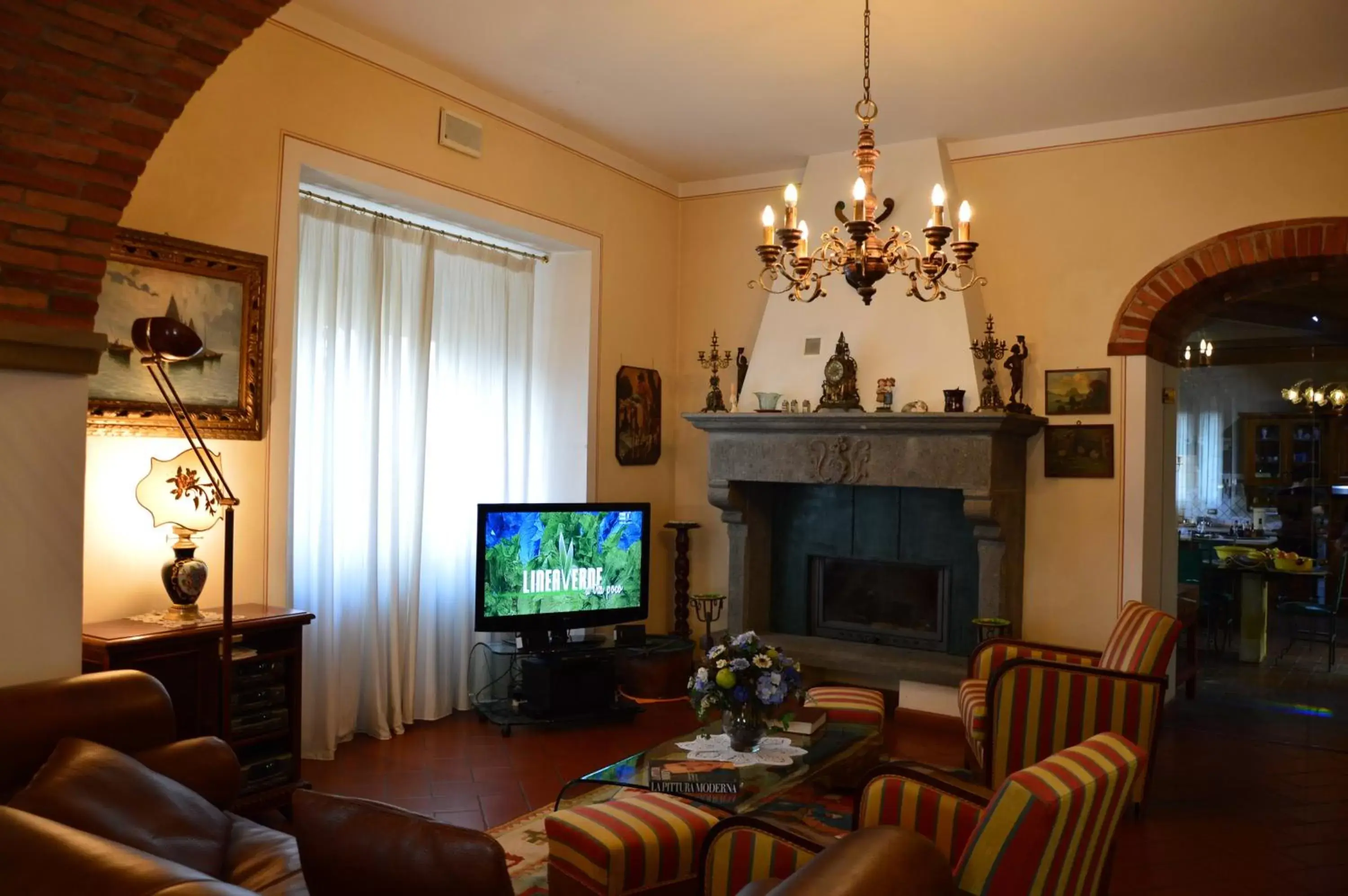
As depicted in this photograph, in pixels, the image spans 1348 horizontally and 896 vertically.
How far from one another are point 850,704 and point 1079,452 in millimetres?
2299

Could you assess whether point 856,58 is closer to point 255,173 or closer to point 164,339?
point 255,173

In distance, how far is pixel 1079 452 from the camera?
18.2 ft

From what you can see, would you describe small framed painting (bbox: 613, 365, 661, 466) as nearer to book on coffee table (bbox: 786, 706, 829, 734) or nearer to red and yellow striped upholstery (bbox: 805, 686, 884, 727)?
red and yellow striped upholstery (bbox: 805, 686, 884, 727)

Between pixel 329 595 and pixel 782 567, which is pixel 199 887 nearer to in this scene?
pixel 329 595

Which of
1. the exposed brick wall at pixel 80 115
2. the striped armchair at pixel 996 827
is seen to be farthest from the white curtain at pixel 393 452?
the striped armchair at pixel 996 827

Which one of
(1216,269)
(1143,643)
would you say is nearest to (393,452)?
(1143,643)

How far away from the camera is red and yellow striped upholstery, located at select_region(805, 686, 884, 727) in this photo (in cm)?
412

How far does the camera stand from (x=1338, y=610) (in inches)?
235

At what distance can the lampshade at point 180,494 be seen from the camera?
12.0 ft

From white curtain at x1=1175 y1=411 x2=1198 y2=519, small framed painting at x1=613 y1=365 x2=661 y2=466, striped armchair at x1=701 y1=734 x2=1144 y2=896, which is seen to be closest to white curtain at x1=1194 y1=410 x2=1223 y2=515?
white curtain at x1=1175 y1=411 x2=1198 y2=519

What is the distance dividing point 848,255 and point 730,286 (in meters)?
3.52

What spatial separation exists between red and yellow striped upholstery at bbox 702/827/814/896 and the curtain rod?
3.56m

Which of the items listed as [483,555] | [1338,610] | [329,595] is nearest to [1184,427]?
[1338,610]

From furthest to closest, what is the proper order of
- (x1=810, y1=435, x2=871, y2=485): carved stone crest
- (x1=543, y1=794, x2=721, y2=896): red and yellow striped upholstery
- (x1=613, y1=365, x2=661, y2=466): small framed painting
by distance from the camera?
1. (x1=613, y1=365, x2=661, y2=466): small framed painting
2. (x1=810, y1=435, x2=871, y2=485): carved stone crest
3. (x1=543, y1=794, x2=721, y2=896): red and yellow striped upholstery
